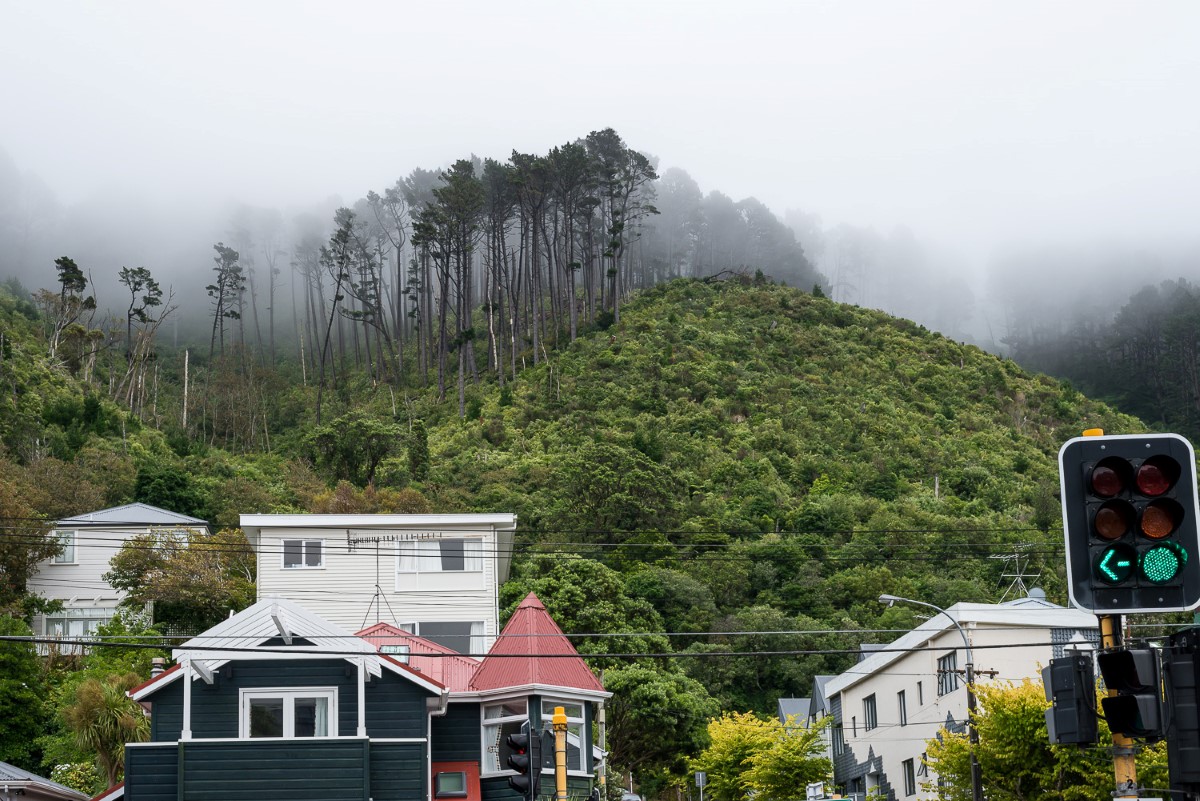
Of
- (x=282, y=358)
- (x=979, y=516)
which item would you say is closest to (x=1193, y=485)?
(x=979, y=516)

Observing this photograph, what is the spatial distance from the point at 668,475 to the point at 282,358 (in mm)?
73536

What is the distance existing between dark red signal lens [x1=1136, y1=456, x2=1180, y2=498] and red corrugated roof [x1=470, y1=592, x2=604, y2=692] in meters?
25.8

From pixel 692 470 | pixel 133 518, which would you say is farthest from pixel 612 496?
pixel 133 518

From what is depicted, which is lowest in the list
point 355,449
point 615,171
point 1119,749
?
point 1119,749

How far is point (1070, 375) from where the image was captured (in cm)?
16125

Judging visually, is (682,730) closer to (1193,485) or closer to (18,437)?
(18,437)

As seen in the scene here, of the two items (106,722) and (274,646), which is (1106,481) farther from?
(106,722)

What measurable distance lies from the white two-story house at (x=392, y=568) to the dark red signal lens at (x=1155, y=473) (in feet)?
136

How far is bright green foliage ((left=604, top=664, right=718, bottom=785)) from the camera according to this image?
5400 cm

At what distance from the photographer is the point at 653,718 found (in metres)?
54.4

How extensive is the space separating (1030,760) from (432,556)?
72.6 feet

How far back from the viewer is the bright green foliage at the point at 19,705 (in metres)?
43.7

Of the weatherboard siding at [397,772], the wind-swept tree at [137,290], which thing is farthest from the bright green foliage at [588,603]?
the wind-swept tree at [137,290]

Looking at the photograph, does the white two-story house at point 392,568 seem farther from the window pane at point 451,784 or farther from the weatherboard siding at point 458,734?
the window pane at point 451,784
